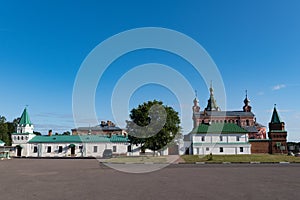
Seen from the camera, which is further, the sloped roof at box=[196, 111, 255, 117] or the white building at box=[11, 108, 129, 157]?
the sloped roof at box=[196, 111, 255, 117]

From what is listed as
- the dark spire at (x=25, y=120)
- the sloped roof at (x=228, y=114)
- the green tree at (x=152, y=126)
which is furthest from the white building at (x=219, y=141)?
the dark spire at (x=25, y=120)

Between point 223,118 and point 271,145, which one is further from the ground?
point 223,118

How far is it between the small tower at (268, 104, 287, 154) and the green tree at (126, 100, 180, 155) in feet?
87.1

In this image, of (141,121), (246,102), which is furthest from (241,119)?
(141,121)

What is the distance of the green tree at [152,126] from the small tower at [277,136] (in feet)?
87.1

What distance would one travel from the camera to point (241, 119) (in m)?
80.4

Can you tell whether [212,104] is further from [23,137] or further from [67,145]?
[23,137]

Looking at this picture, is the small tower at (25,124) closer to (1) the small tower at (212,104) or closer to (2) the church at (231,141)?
(2) the church at (231,141)

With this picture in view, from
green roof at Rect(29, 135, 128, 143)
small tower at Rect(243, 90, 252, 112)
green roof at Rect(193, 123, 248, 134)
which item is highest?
small tower at Rect(243, 90, 252, 112)

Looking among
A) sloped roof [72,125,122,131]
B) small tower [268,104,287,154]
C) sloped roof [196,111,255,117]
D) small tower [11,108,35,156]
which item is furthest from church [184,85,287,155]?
small tower [11,108,35,156]

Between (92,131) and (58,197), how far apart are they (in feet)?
231

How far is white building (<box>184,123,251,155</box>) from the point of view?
52031 mm

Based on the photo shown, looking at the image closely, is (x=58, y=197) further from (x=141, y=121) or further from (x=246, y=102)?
(x=246, y=102)

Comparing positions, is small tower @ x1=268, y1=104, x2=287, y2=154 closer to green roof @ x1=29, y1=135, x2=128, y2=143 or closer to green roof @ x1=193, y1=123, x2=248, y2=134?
green roof @ x1=193, y1=123, x2=248, y2=134
